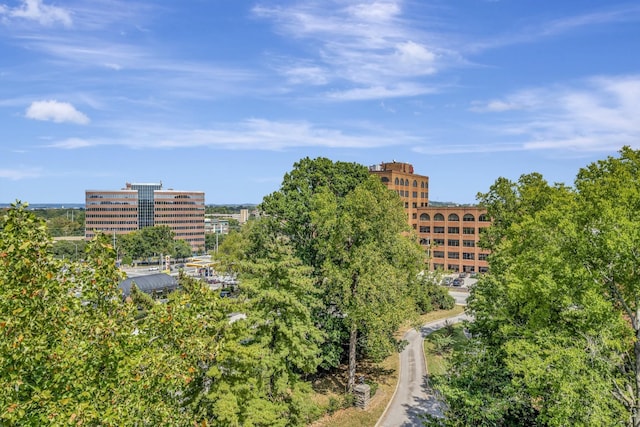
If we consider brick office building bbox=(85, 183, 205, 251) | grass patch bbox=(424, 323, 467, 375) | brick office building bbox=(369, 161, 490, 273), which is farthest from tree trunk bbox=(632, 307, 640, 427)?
brick office building bbox=(85, 183, 205, 251)

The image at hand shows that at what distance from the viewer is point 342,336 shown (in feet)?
108

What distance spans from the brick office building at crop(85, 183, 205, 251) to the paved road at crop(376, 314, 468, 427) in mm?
130731

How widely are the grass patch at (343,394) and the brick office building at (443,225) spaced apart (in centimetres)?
5145

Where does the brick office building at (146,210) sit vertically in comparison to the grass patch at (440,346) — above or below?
above

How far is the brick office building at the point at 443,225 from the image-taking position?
287 ft

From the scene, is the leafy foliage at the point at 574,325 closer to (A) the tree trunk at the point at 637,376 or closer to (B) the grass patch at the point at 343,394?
(A) the tree trunk at the point at 637,376

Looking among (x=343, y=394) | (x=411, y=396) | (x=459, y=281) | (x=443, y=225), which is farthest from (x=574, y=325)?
(x=443, y=225)

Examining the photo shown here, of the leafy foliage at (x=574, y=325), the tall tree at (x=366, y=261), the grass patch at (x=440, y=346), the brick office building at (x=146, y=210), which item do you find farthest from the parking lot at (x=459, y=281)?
the brick office building at (x=146, y=210)

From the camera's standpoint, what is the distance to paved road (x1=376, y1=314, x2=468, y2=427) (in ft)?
88.4

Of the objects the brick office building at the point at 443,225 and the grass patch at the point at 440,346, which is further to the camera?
the brick office building at the point at 443,225

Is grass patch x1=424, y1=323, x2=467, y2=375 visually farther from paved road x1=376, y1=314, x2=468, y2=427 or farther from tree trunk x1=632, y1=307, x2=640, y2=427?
tree trunk x1=632, y1=307, x2=640, y2=427

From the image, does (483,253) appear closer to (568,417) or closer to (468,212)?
(468,212)

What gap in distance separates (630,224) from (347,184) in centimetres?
2459

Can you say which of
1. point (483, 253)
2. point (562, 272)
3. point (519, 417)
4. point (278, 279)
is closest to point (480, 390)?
point (519, 417)
